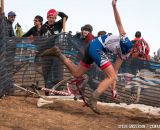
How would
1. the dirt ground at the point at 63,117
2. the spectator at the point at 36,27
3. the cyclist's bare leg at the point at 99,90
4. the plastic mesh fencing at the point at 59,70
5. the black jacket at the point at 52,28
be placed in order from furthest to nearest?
the spectator at the point at 36,27
the black jacket at the point at 52,28
the plastic mesh fencing at the point at 59,70
the cyclist's bare leg at the point at 99,90
the dirt ground at the point at 63,117

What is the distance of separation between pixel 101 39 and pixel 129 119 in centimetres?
160

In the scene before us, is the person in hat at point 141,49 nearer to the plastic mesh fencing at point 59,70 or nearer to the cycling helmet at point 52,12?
the plastic mesh fencing at point 59,70

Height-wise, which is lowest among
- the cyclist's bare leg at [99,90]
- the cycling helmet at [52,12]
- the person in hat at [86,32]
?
the cyclist's bare leg at [99,90]

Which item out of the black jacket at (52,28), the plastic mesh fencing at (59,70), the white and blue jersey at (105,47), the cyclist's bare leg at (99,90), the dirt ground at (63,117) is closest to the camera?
the dirt ground at (63,117)

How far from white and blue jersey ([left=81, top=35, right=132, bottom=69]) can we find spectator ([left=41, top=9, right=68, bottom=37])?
11.2 feet

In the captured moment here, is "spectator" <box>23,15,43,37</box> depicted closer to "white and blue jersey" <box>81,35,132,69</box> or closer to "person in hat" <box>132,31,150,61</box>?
"person in hat" <box>132,31,150,61</box>

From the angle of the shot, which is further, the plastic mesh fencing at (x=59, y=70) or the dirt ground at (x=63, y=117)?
the plastic mesh fencing at (x=59, y=70)

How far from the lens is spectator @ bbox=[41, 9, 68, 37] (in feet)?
35.5

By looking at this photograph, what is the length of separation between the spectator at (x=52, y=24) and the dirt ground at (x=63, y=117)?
252 cm

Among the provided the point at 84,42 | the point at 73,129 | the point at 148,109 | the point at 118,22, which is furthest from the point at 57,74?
the point at 73,129

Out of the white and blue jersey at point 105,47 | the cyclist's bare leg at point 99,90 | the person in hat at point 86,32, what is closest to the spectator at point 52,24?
the person in hat at point 86,32

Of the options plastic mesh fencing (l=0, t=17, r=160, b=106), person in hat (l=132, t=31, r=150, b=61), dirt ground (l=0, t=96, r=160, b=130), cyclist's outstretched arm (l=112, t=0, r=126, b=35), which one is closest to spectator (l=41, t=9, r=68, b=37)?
plastic mesh fencing (l=0, t=17, r=160, b=106)

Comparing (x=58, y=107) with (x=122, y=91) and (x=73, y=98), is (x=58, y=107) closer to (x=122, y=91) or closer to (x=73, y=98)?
(x=73, y=98)

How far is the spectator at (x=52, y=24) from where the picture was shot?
1081 centimetres
